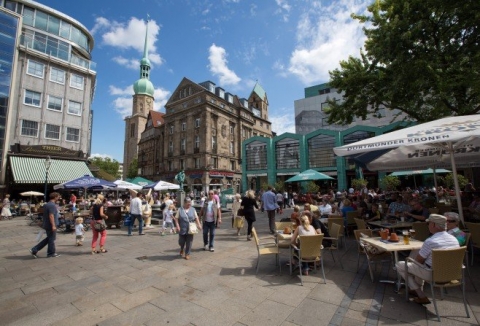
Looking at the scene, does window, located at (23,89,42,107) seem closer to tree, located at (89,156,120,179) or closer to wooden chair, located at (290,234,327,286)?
wooden chair, located at (290,234,327,286)

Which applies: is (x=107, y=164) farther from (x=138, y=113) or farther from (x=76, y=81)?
(x=76, y=81)

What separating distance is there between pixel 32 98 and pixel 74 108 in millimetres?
3281

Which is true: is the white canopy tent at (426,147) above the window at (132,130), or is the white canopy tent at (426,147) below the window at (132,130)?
below

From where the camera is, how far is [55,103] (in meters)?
22.9

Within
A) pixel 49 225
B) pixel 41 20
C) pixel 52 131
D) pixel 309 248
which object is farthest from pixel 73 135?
pixel 309 248

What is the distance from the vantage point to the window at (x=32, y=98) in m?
21.3

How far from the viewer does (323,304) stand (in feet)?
12.3

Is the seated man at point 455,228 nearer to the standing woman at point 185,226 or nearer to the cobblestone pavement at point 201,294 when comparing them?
the cobblestone pavement at point 201,294

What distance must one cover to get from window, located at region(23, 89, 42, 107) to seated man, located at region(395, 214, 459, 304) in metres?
28.7

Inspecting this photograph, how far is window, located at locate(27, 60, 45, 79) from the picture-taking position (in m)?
21.7

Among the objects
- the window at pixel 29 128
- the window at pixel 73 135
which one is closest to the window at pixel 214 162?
the window at pixel 73 135

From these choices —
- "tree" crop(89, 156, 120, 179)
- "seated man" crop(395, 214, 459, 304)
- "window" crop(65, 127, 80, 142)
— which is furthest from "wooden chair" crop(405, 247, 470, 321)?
"tree" crop(89, 156, 120, 179)

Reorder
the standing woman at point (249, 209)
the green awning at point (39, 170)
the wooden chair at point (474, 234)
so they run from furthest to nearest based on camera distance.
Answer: the green awning at point (39, 170)
the standing woman at point (249, 209)
the wooden chair at point (474, 234)

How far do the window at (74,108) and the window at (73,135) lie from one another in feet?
5.80
